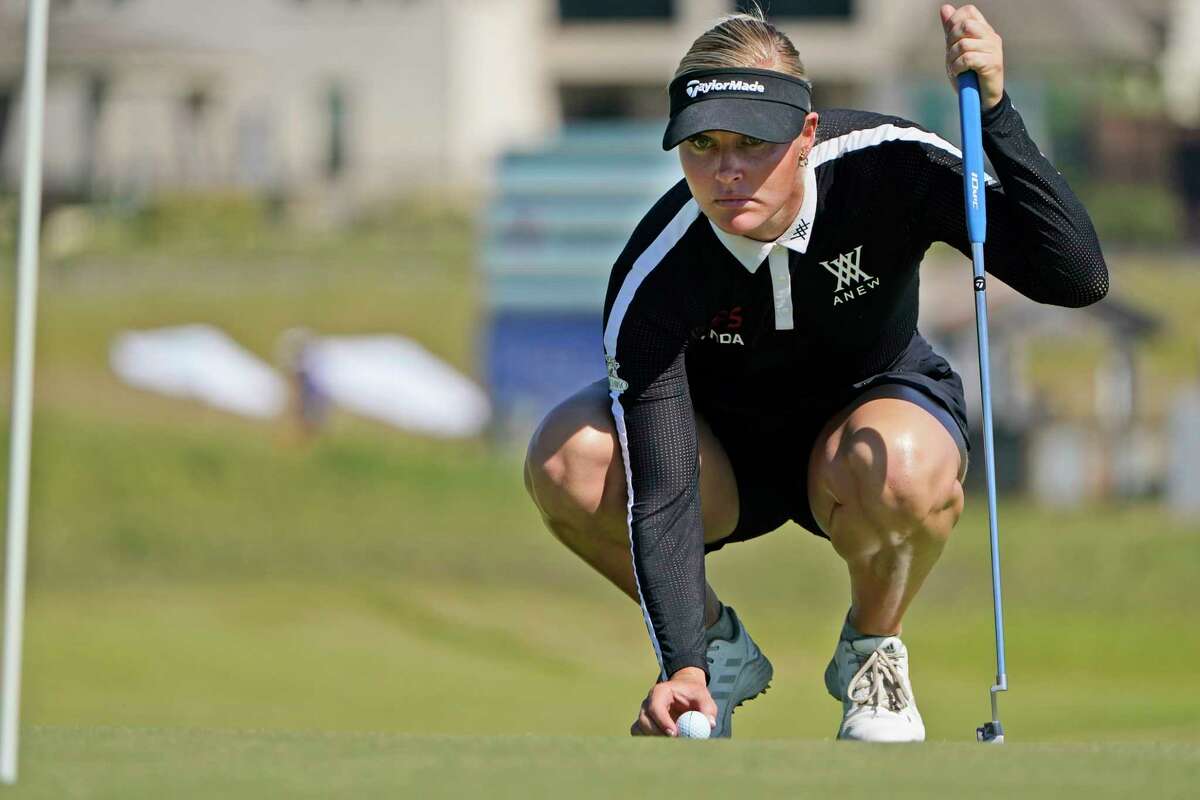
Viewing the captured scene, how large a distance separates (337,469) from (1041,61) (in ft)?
43.4

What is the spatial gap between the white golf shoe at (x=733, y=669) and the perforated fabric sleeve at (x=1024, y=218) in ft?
3.18

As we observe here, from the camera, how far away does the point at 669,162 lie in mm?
14148

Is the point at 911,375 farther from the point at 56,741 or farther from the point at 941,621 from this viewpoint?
the point at 941,621

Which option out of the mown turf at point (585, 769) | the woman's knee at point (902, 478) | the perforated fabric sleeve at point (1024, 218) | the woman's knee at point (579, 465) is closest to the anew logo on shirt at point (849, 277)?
the perforated fabric sleeve at point (1024, 218)

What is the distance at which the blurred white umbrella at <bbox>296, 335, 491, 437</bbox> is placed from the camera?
55.8ft

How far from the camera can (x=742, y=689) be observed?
4.20m

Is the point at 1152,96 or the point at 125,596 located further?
the point at 1152,96

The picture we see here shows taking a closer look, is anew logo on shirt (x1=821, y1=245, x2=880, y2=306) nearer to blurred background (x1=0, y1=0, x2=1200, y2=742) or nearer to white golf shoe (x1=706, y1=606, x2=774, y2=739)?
white golf shoe (x1=706, y1=606, x2=774, y2=739)

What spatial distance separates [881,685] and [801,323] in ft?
2.43

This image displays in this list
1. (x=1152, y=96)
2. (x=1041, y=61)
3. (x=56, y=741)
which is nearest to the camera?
(x=56, y=741)

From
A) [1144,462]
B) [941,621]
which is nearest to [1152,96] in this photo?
[1144,462]

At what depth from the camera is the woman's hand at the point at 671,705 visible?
3477 mm

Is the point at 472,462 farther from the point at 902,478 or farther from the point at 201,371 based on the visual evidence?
the point at 902,478

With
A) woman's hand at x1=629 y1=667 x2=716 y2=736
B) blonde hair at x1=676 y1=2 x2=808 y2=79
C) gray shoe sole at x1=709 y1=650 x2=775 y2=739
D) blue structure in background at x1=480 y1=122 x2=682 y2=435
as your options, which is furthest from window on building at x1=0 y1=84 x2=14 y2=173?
woman's hand at x1=629 y1=667 x2=716 y2=736
